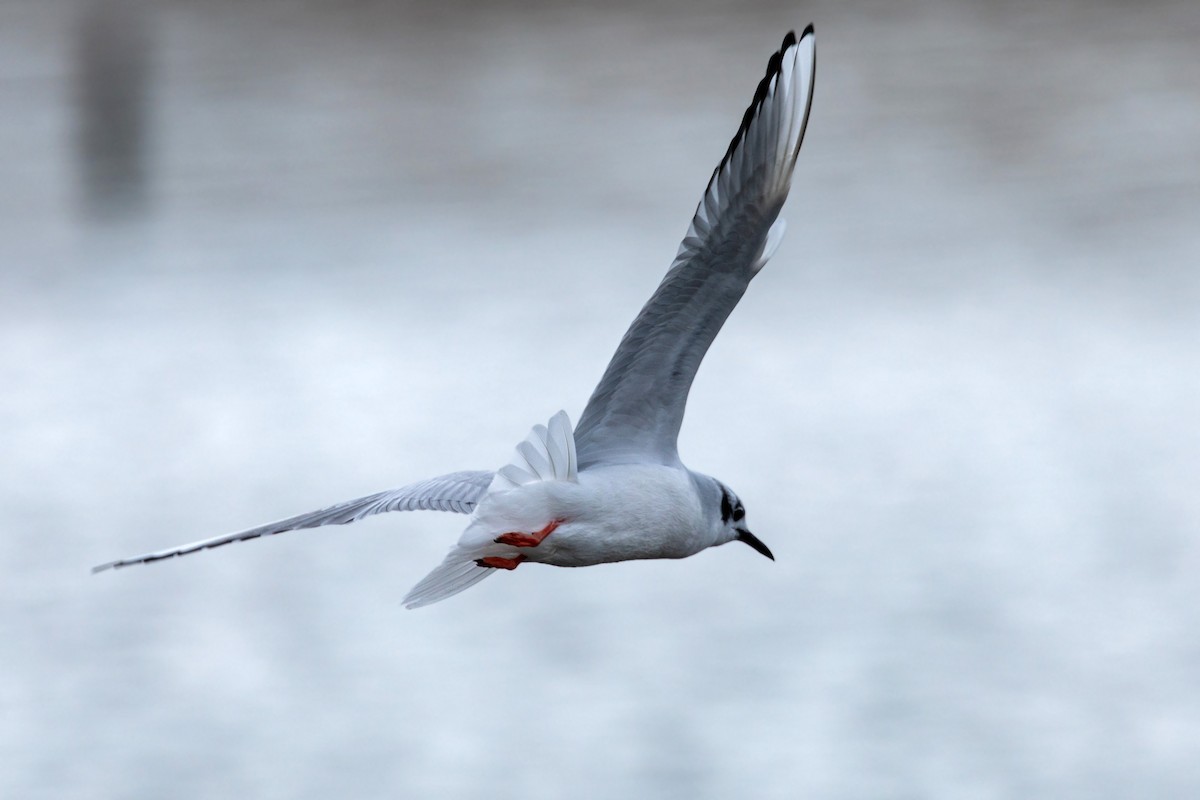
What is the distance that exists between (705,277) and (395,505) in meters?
0.84

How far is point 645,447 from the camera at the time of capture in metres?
3.67

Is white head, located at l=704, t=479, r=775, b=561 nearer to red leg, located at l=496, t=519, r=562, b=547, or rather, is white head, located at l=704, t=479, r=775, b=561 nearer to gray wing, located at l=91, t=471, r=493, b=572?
gray wing, located at l=91, t=471, r=493, b=572

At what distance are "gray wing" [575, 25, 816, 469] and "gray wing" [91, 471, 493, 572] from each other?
10.8 inches

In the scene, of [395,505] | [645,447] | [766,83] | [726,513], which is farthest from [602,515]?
[766,83]

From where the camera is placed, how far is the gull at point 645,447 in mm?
3277

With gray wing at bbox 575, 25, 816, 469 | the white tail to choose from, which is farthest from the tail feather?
gray wing at bbox 575, 25, 816, 469

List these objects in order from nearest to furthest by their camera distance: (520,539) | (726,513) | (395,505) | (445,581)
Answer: (520,539), (445,581), (395,505), (726,513)

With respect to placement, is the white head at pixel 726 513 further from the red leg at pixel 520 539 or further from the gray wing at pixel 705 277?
the red leg at pixel 520 539

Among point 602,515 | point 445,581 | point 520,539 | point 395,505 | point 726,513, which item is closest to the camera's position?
point 520,539

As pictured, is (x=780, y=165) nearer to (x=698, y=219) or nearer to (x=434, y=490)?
(x=698, y=219)

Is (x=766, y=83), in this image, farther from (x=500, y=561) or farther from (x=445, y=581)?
(x=445, y=581)

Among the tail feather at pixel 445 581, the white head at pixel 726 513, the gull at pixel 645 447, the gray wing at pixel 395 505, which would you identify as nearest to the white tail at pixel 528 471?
the gull at pixel 645 447

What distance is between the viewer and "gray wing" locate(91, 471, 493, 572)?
358cm

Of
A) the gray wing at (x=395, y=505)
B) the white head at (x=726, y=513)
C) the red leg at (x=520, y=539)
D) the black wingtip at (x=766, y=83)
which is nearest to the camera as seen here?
the red leg at (x=520, y=539)
